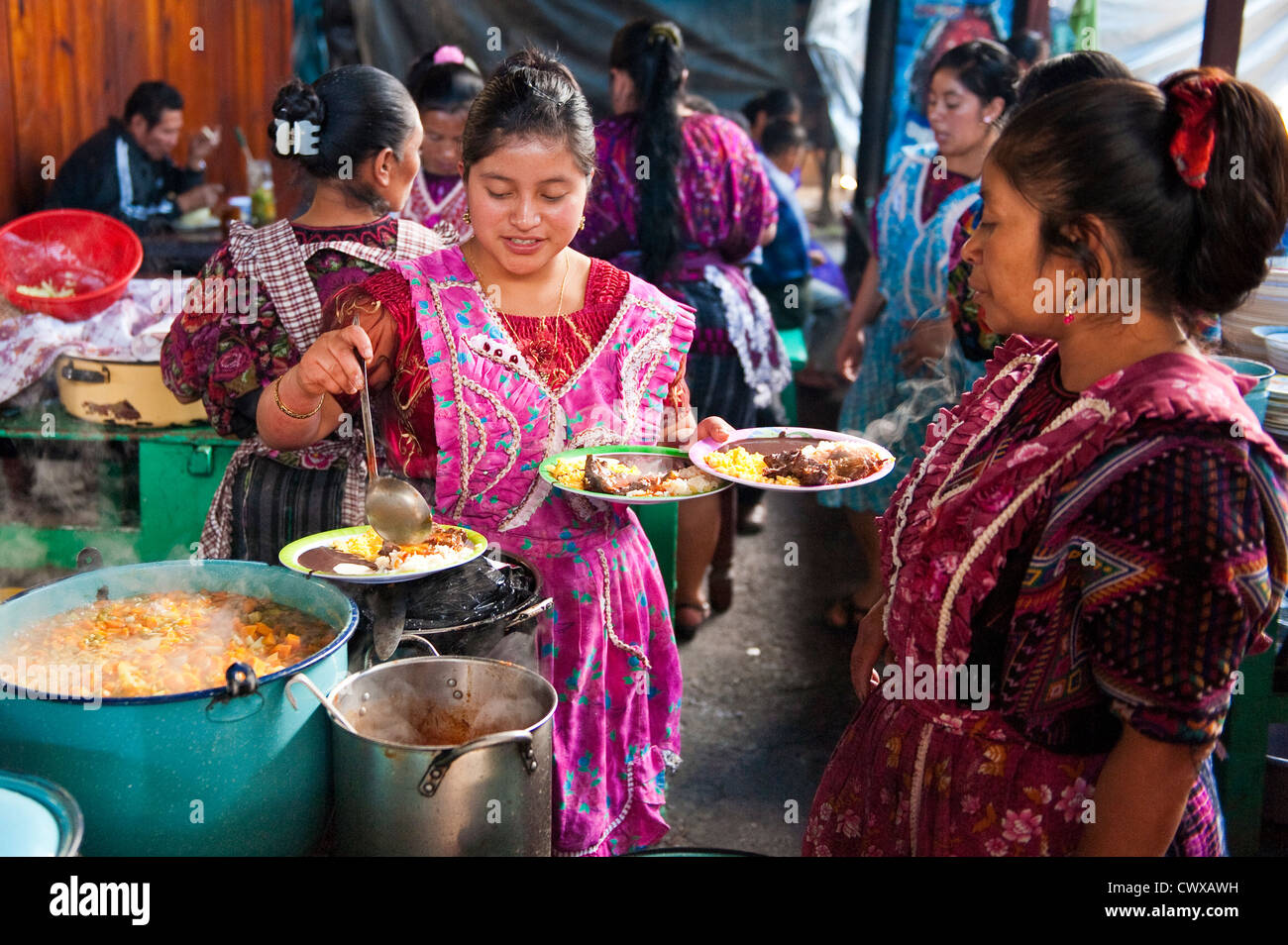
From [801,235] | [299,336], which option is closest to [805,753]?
[299,336]

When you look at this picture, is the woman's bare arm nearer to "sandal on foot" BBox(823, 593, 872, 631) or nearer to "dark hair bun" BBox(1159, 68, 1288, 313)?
"dark hair bun" BBox(1159, 68, 1288, 313)

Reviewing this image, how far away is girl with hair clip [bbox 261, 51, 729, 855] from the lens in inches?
89.5

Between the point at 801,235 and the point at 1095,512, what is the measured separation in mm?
5041

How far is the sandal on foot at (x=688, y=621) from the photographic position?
4.82 m

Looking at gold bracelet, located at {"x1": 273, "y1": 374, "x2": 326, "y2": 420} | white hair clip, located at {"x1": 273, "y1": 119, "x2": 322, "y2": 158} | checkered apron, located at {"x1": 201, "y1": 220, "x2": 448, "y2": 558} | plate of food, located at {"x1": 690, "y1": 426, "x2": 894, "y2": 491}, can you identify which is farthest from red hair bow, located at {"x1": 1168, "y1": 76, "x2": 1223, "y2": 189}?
white hair clip, located at {"x1": 273, "y1": 119, "x2": 322, "y2": 158}

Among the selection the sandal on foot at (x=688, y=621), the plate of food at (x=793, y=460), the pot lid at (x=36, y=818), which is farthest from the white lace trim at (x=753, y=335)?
the pot lid at (x=36, y=818)

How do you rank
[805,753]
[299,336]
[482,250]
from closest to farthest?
1. [482,250]
2. [299,336]
3. [805,753]

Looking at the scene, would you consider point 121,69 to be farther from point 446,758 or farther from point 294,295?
point 446,758

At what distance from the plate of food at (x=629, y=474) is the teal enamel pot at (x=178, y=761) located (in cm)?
79

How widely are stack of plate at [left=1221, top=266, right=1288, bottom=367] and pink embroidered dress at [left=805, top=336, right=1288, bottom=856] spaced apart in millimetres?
1812

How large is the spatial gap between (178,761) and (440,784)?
353 mm

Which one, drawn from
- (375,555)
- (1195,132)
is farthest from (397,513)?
(1195,132)
